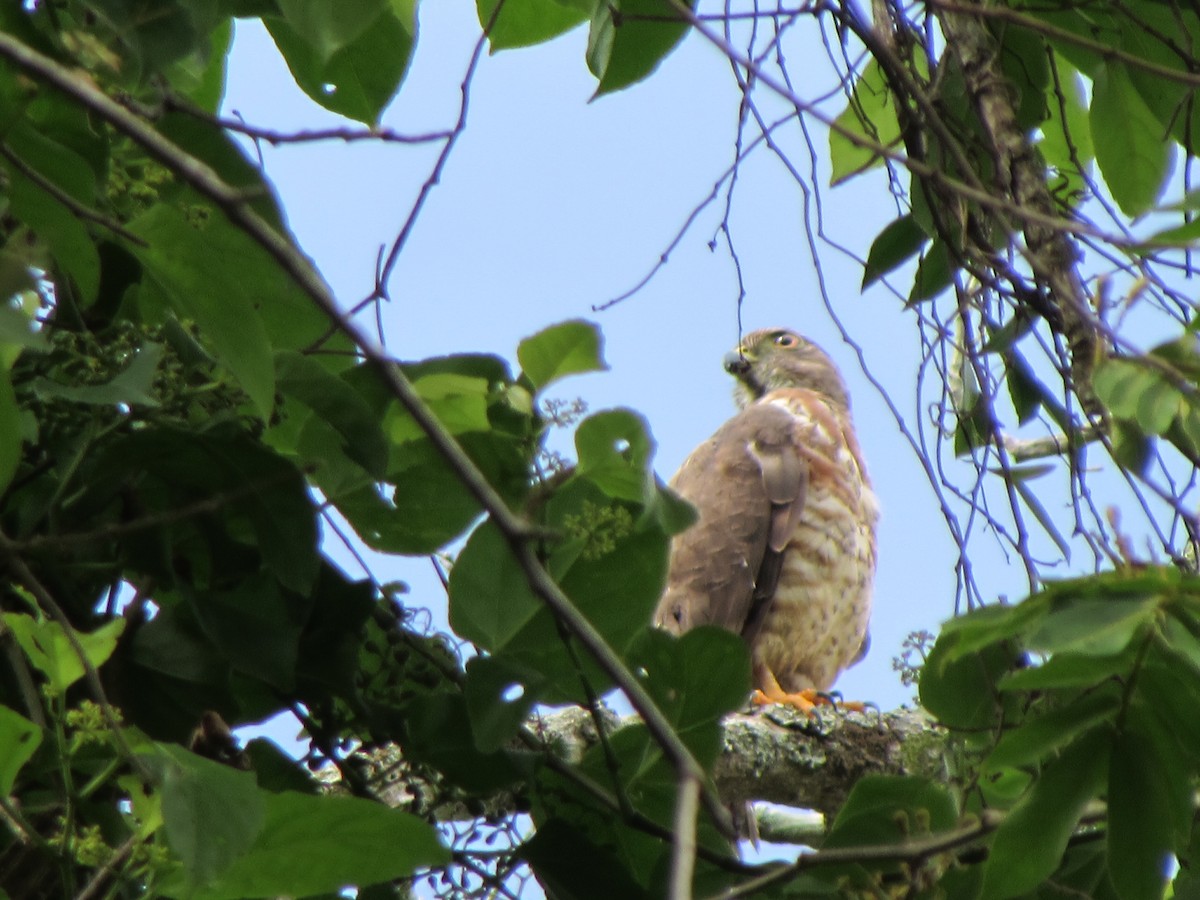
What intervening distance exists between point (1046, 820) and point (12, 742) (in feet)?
2.86

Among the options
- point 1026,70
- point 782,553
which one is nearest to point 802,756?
point 1026,70

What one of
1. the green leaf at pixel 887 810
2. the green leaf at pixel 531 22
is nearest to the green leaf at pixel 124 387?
the green leaf at pixel 531 22

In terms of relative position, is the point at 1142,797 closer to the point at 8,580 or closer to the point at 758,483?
the point at 8,580

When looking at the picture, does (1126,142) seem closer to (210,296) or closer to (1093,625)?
(1093,625)

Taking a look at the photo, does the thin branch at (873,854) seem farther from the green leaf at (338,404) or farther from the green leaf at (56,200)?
the green leaf at (56,200)

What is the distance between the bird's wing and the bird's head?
1.17 metres

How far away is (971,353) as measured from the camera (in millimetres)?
2178

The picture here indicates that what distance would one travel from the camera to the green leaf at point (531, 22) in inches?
70.6

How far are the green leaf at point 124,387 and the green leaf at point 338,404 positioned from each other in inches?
4.6

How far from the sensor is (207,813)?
1.06 meters

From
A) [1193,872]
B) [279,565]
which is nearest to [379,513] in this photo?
[279,565]

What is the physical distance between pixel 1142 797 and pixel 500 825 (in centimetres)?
69

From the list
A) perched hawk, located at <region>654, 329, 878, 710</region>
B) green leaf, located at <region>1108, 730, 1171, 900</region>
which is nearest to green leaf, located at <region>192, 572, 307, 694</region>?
green leaf, located at <region>1108, 730, 1171, 900</region>

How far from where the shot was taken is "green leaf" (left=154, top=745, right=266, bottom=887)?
103 centimetres
